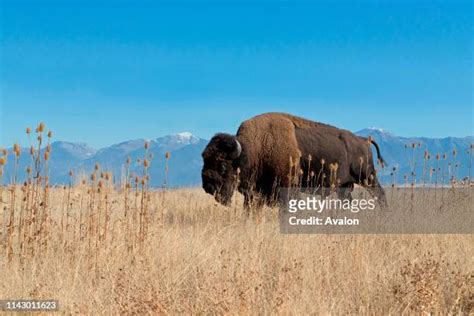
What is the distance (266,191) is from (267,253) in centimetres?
545

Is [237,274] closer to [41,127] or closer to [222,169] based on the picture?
[41,127]

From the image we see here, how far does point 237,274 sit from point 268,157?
6857 millimetres

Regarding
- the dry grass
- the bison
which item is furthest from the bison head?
the dry grass

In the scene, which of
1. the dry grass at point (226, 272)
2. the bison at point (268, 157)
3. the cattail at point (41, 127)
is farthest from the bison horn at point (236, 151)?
the cattail at point (41, 127)

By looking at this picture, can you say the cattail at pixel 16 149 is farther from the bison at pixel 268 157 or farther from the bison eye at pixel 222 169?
the bison eye at pixel 222 169

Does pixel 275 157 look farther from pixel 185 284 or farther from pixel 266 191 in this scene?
pixel 185 284

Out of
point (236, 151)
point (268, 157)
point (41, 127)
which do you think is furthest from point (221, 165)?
point (41, 127)

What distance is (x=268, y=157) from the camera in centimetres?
1189

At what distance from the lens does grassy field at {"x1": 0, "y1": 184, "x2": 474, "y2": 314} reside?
171 inches

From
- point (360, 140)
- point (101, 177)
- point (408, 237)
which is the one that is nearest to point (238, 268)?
point (101, 177)

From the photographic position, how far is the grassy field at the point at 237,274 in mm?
4336

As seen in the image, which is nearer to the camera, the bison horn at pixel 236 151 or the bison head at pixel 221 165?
the bison head at pixel 221 165

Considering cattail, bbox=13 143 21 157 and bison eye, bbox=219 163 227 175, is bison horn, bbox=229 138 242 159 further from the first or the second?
cattail, bbox=13 143 21 157

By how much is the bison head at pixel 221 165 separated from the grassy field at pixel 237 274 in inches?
148
